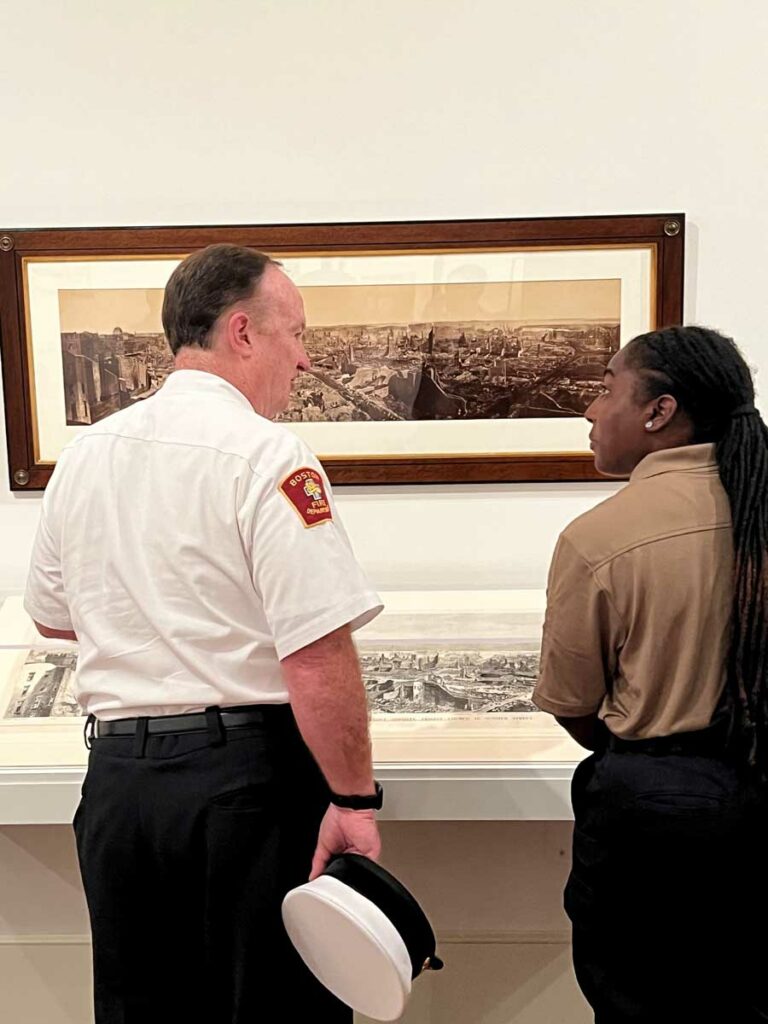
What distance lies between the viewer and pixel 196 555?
1485 millimetres

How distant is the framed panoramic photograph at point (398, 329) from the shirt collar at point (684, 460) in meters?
1.05

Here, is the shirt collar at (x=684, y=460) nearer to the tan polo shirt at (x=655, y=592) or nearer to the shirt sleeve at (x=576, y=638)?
the tan polo shirt at (x=655, y=592)

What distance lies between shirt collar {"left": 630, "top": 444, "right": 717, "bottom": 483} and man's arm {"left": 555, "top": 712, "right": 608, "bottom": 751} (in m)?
0.40

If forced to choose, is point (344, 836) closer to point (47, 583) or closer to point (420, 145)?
point (47, 583)

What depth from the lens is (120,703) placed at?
5.07ft

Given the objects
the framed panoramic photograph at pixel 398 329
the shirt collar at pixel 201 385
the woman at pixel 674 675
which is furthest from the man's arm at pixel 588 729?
the framed panoramic photograph at pixel 398 329

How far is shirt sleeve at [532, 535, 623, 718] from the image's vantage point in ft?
4.85

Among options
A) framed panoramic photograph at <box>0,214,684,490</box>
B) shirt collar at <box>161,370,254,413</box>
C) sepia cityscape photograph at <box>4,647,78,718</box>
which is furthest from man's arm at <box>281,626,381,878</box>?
framed panoramic photograph at <box>0,214,684,490</box>

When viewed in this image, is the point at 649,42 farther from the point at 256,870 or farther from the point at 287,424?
the point at 256,870

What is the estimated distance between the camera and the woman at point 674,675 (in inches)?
56.6

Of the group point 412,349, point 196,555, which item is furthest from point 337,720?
point 412,349

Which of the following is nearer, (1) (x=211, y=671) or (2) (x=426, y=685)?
(1) (x=211, y=671)

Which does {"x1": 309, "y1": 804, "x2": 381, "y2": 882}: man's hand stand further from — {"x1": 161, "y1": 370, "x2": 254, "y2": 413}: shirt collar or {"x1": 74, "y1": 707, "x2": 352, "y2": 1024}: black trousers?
{"x1": 161, "y1": 370, "x2": 254, "y2": 413}: shirt collar

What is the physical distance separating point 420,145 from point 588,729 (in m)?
1.46
